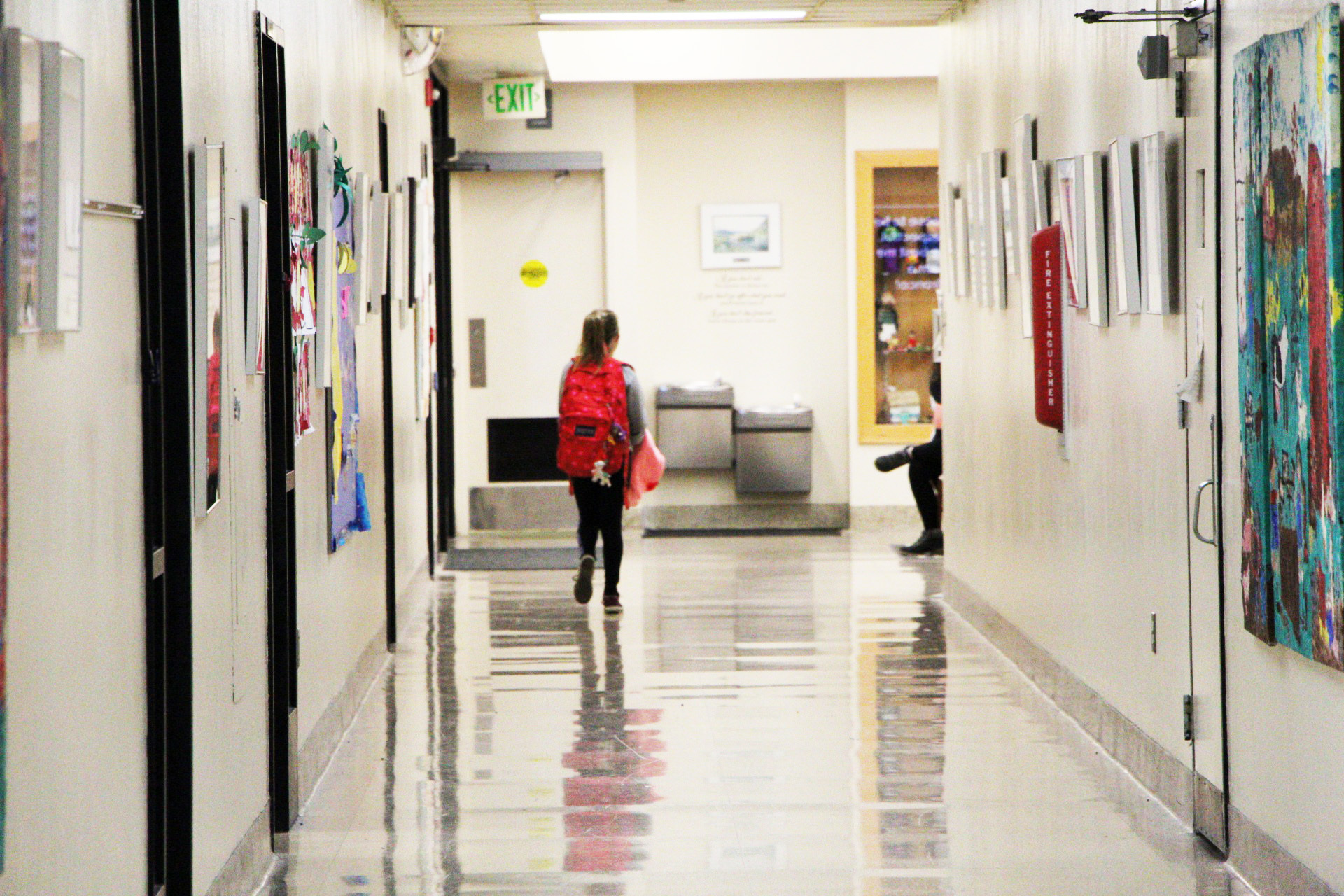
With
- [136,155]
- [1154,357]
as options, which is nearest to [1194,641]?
[1154,357]

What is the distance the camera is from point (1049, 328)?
19.8ft

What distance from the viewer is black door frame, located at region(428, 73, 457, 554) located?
11461 millimetres

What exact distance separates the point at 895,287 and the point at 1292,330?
876 cm

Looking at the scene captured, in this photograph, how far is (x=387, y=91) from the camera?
26.0 ft

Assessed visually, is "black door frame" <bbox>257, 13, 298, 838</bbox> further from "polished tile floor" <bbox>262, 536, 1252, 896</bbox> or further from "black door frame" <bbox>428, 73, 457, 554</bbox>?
"black door frame" <bbox>428, 73, 457, 554</bbox>

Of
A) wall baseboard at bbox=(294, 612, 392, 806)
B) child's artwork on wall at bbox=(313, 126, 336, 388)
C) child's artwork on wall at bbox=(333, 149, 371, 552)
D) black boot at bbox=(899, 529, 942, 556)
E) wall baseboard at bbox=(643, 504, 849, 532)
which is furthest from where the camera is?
wall baseboard at bbox=(643, 504, 849, 532)

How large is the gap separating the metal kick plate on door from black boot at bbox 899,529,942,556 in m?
3.49

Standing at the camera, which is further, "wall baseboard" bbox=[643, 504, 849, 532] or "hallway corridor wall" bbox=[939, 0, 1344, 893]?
"wall baseboard" bbox=[643, 504, 849, 532]

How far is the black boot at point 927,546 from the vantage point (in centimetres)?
1095

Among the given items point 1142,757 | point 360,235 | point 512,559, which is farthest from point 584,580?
point 1142,757

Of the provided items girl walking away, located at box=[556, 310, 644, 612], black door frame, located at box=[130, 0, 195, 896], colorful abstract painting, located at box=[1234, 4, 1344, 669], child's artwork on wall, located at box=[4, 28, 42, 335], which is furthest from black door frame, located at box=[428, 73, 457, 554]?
child's artwork on wall, located at box=[4, 28, 42, 335]

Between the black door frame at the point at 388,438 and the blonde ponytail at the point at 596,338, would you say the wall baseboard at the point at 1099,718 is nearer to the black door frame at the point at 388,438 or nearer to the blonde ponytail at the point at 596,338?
the blonde ponytail at the point at 596,338

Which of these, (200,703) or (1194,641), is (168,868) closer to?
(200,703)

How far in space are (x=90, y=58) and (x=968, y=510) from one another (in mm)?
6077
